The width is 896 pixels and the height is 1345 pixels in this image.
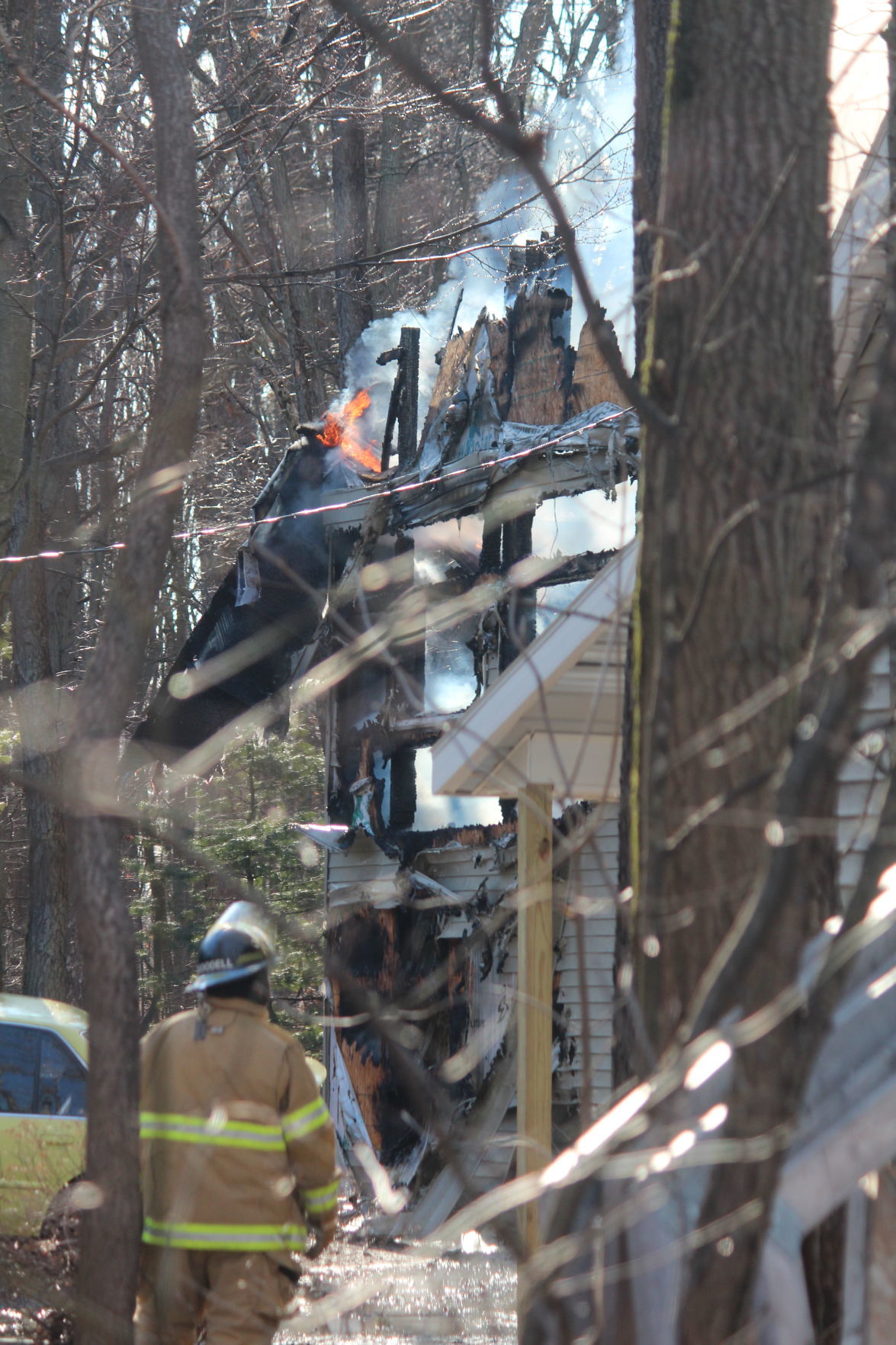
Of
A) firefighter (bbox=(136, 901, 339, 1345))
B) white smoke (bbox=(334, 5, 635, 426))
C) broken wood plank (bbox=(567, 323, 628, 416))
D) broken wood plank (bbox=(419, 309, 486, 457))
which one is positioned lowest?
firefighter (bbox=(136, 901, 339, 1345))

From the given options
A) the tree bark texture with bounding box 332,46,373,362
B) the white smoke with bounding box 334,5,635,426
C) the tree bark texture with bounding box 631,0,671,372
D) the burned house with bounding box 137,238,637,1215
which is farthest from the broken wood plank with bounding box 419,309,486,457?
the tree bark texture with bounding box 631,0,671,372

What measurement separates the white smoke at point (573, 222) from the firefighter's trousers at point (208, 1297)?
7405 millimetres

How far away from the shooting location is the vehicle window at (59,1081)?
8.05 meters

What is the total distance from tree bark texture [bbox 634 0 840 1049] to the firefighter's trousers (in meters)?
2.31

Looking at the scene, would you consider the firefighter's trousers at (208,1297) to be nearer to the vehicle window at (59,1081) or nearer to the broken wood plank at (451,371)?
the vehicle window at (59,1081)

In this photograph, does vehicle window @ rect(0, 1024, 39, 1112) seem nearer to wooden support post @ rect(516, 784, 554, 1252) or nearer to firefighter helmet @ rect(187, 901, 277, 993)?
wooden support post @ rect(516, 784, 554, 1252)

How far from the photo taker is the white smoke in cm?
1061

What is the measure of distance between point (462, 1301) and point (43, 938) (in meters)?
8.54

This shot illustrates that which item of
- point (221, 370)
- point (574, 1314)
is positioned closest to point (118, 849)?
point (574, 1314)

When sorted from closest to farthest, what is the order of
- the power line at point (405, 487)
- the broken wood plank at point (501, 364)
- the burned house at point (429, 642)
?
the power line at point (405, 487) → the burned house at point (429, 642) → the broken wood plank at point (501, 364)

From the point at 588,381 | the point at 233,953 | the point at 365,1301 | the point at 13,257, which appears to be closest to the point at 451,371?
the point at 588,381

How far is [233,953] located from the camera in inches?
171

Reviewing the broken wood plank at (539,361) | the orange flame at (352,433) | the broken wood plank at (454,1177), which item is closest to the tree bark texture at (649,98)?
the broken wood plank at (539,361)

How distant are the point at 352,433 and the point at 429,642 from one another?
90.4 inches
